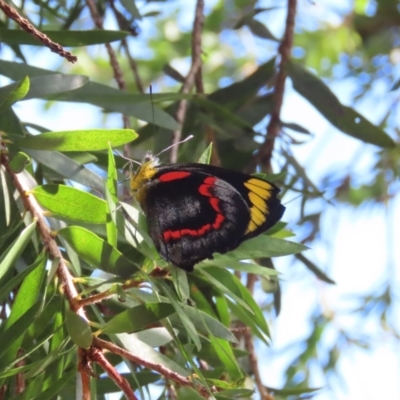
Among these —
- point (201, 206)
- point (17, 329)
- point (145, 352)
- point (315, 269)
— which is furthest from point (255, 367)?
point (17, 329)

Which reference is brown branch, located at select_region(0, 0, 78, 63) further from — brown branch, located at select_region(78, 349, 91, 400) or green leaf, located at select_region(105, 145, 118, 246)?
brown branch, located at select_region(78, 349, 91, 400)

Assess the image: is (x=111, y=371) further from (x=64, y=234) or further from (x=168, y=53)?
(x=168, y=53)

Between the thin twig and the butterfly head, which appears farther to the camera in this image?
the thin twig

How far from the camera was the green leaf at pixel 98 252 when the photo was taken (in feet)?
2.23

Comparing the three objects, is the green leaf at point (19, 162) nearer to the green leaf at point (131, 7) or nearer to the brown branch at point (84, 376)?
the brown branch at point (84, 376)

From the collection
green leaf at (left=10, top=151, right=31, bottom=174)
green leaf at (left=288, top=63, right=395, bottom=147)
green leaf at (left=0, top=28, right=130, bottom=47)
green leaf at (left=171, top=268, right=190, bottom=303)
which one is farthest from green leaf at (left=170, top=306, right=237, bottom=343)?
green leaf at (left=288, top=63, right=395, bottom=147)

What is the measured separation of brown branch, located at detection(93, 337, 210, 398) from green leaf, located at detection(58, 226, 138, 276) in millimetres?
75

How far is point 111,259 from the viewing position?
2.23 ft

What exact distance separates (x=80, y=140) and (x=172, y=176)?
0.76 ft

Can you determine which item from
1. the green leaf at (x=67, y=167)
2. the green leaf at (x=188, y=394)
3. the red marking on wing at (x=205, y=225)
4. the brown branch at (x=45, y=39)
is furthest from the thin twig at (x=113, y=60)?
the green leaf at (x=188, y=394)

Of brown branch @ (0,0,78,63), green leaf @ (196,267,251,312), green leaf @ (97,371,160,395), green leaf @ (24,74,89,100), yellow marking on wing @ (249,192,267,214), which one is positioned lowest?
green leaf @ (97,371,160,395)

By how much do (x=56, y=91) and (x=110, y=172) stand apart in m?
0.19

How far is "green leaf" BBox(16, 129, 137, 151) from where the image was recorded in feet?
2.34

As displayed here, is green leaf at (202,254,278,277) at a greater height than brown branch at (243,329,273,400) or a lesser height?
greater
